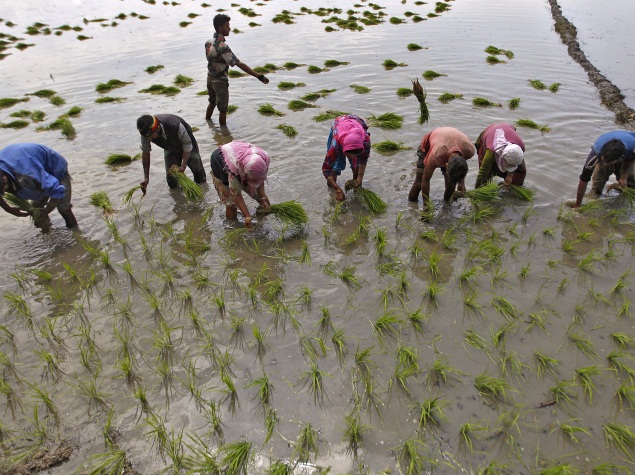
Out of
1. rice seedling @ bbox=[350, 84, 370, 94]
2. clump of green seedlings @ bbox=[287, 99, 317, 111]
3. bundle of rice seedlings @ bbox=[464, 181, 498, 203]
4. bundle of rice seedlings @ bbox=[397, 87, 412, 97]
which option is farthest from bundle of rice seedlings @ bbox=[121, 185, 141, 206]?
bundle of rice seedlings @ bbox=[397, 87, 412, 97]

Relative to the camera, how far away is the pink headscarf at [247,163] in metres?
3.75

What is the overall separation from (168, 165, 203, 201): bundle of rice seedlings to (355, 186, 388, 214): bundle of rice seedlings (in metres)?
1.94

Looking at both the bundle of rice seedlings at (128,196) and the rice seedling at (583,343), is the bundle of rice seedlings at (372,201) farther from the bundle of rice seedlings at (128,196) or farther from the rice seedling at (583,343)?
the bundle of rice seedlings at (128,196)

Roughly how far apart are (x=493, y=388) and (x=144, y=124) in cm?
387

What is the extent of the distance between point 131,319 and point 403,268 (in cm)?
239

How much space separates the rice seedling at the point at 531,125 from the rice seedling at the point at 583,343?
14.5 feet

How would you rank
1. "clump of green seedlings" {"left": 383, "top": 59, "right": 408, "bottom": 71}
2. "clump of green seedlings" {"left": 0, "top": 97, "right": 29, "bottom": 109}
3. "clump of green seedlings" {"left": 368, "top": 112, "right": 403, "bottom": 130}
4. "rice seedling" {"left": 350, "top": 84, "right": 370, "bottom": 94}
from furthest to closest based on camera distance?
1. "clump of green seedlings" {"left": 383, "top": 59, "right": 408, "bottom": 71}
2. "rice seedling" {"left": 350, "top": 84, "right": 370, "bottom": 94}
3. "clump of green seedlings" {"left": 0, "top": 97, "right": 29, "bottom": 109}
4. "clump of green seedlings" {"left": 368, "top": 112, "right": 403, "bottom": 130}

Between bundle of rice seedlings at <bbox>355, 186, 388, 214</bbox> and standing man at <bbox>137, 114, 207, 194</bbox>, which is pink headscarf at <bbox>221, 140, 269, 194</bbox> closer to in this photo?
standing man at <bbox>137, 114, 207, 194</bbox>

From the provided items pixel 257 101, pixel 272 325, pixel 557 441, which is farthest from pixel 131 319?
pixel 257 101

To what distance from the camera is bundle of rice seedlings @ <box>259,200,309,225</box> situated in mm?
4191

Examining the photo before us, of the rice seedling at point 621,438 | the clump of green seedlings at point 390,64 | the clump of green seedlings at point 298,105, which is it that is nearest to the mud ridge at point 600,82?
the clump of green seedlings at point 390,64

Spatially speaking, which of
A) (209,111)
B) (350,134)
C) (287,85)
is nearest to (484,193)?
(350,134)

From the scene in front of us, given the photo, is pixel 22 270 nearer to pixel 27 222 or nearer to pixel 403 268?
pixel 27 222

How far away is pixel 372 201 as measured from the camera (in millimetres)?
4535
